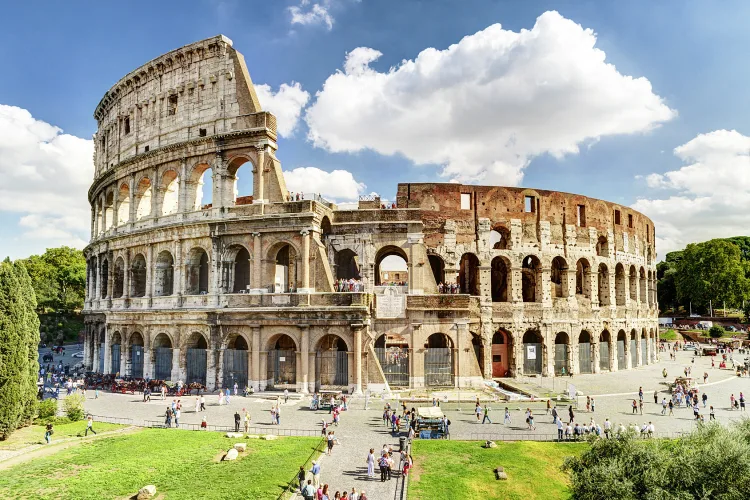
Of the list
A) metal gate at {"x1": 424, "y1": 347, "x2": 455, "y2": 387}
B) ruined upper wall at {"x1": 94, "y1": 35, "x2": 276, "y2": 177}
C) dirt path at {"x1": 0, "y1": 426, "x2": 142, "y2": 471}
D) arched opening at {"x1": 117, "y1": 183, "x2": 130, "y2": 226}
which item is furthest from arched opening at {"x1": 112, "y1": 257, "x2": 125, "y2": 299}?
metal gate at {"x1": 424, "y1": 347, "x2": 455, "y2": 387}

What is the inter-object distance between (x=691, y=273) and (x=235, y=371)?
70909mm

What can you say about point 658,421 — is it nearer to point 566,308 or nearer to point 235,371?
point 566,308

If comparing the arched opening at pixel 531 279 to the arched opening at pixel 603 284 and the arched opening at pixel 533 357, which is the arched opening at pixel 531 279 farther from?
the arched opening at pixel 603 284

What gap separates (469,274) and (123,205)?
2733 centimetres

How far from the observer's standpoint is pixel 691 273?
75.3 m

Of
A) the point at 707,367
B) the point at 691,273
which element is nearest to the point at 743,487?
the point at 707,367

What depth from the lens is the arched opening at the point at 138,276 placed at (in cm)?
3675

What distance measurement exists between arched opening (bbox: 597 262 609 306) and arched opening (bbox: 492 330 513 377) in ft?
34.9

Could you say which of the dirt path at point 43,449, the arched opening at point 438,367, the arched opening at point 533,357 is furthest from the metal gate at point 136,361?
the arched opening at point 533,357

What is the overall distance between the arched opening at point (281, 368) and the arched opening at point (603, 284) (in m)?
26.1

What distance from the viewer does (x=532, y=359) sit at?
3688 cm

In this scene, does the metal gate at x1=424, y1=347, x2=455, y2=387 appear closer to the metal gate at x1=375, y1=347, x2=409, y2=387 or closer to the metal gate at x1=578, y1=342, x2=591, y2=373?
the metal gate at x1=375, y1=347, x2=409, y2=387

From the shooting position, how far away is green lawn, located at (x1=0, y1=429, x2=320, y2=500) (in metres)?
16.2

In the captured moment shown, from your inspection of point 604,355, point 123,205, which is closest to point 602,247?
point 604,355
